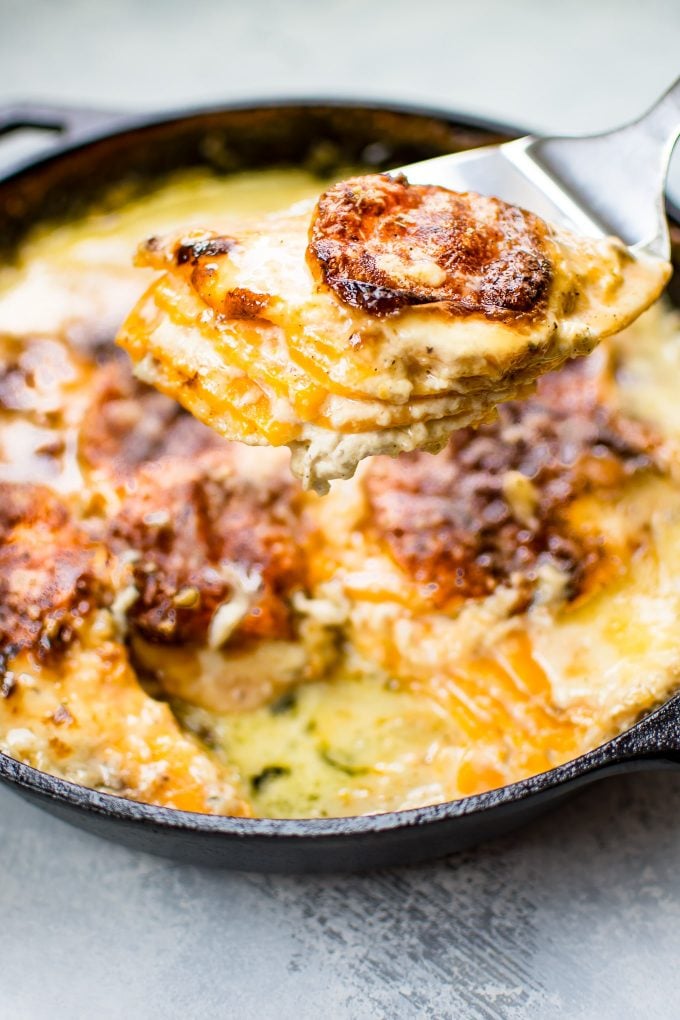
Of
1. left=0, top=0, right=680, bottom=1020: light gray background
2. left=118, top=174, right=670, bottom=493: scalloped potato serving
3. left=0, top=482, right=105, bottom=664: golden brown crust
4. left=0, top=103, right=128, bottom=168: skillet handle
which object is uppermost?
left=118, top=174, right=670, bottom=493: scalloped potato serving

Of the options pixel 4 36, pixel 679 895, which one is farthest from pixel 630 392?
pixel 4 36

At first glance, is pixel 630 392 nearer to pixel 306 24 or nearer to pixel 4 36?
pixel 306 24

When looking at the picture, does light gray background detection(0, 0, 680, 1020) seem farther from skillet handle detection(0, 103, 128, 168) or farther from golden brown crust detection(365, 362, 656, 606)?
skillet handle detection(0, 103, 128, 168)

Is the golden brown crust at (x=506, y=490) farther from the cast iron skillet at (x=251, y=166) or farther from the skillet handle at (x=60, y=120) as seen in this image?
the skillet handle at (x=60, y=120)

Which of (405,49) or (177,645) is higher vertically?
(405,49)

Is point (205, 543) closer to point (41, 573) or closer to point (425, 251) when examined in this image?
point (41, 573)

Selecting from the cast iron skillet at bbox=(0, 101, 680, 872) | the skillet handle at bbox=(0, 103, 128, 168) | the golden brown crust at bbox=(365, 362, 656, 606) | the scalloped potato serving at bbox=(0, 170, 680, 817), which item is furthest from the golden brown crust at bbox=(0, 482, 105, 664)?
the skillet handle at bbox=(0, 103, 128, 168)
